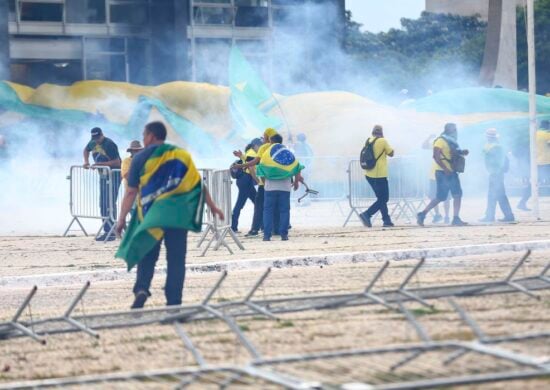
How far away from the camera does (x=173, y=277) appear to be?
1100 cm

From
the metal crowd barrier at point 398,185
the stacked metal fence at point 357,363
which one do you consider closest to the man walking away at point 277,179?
the metal crowd barrier at point 398,185

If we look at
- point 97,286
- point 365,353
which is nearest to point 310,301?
point 365,353

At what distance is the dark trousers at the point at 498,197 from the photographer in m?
22.5

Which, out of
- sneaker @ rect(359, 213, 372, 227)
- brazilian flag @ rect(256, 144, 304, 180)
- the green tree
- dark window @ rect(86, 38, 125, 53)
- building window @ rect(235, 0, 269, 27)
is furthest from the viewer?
the green tree

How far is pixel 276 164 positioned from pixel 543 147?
988 cm

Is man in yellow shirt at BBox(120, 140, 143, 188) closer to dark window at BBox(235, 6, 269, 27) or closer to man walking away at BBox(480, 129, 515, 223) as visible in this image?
man walking away at BBox(480, 129, 515, 223)

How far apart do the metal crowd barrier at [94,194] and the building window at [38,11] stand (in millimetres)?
24114

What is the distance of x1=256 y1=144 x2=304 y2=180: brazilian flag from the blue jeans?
325 millimetres

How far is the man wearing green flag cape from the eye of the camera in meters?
10.9

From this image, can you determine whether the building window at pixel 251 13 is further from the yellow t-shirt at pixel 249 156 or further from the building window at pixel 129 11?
the yellow t-shirt at pixel 249 156

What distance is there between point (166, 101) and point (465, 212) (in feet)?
51.0

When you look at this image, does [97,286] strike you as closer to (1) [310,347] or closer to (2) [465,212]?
(1) [310,347]

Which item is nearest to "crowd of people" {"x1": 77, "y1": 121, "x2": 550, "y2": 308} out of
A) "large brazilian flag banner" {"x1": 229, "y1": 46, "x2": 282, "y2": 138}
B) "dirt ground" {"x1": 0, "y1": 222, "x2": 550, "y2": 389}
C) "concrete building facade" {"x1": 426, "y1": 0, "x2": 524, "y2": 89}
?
"dirt ground" {"x1": 0, "y1": 222, "x2": 550, "y2": 389}

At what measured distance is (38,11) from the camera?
45688 millimetres
